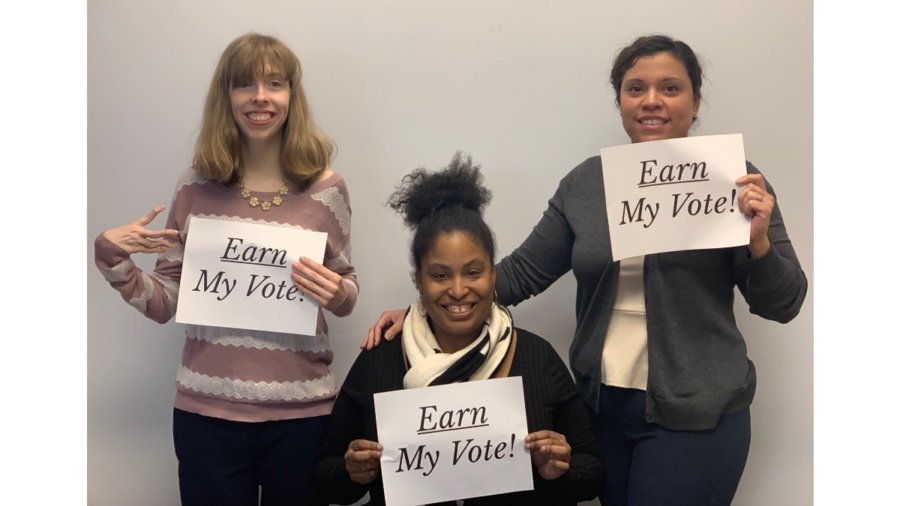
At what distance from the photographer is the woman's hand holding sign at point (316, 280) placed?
1.67m

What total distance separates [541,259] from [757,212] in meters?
0.47

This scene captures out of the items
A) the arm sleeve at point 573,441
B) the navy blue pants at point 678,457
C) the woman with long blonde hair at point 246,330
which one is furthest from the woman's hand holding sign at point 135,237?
the navy blue pants at point 678,457

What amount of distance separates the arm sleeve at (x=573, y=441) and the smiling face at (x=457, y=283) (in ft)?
0.62

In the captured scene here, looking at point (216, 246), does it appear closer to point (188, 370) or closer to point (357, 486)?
point (188, 370)

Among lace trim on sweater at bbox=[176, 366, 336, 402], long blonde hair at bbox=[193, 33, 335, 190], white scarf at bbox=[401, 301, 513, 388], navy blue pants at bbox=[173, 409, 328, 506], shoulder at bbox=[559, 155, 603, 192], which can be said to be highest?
long blonde hair at bbox=[193, 33, 335, 190]

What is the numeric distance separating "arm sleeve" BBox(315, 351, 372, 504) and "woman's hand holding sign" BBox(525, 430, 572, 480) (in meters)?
0.32

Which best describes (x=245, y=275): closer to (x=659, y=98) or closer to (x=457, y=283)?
(x=457, y=283)

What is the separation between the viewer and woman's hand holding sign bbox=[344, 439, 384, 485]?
59.7 inches

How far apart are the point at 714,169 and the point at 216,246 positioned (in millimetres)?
1029

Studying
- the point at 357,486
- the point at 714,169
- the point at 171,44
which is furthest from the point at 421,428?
the point at 171,44

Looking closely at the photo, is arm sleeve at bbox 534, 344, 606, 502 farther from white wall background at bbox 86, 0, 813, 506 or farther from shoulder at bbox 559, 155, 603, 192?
white wall background at bbox 86, 0, 813, 506

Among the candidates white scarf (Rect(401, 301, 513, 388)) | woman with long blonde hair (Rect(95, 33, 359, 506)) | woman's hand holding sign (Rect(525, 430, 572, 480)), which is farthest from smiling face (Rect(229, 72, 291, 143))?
woman's hand holding sign (Rect(525, 430, 572, 480))

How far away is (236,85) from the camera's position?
5.58 feet

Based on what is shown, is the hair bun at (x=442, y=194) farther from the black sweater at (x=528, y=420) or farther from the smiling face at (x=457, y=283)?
the black sweater at (x=528, y=420)
